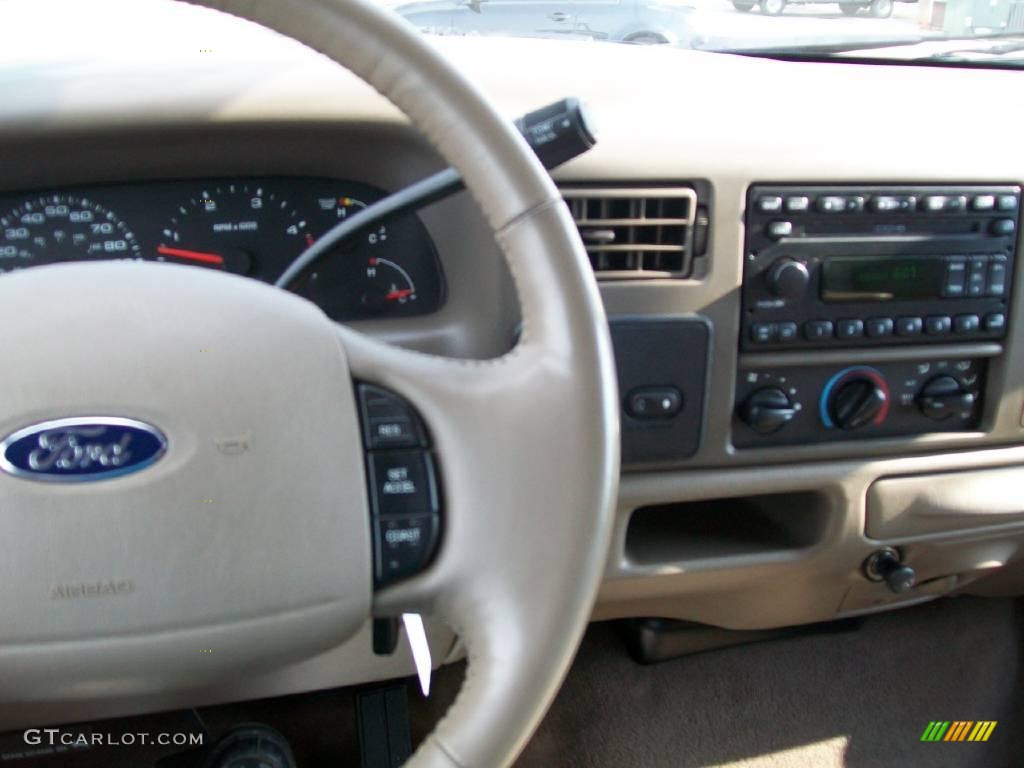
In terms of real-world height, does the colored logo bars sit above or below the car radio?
below

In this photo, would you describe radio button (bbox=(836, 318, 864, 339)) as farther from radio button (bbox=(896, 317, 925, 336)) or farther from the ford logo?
the ford logo

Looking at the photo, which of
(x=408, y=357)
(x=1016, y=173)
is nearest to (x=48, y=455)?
(x=408, y=357)

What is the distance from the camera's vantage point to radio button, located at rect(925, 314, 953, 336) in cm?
116

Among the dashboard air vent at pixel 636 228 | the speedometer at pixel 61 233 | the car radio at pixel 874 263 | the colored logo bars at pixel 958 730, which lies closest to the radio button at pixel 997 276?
the car radio at pixel 874 263

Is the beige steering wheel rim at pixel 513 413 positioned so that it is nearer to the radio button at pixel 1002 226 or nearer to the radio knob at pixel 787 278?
the radio knob at pixel 787 278

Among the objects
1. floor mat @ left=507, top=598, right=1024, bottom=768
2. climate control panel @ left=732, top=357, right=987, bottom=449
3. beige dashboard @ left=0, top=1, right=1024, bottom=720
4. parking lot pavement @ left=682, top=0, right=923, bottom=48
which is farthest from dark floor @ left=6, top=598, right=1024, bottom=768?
parking lot pavement @ left=682, top=0, right=923, bottom=48

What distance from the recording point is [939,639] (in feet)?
5.55

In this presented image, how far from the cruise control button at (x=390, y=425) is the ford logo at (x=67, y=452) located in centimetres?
15

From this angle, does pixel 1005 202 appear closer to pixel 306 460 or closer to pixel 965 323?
pixel 965 323

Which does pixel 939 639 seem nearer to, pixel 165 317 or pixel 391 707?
pixel 391 707

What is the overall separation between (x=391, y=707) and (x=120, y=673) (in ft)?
2.54

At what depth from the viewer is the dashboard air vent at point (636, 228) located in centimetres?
103

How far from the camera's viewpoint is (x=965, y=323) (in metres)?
1.18

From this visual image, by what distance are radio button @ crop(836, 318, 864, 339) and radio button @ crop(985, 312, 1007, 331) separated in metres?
0.18
